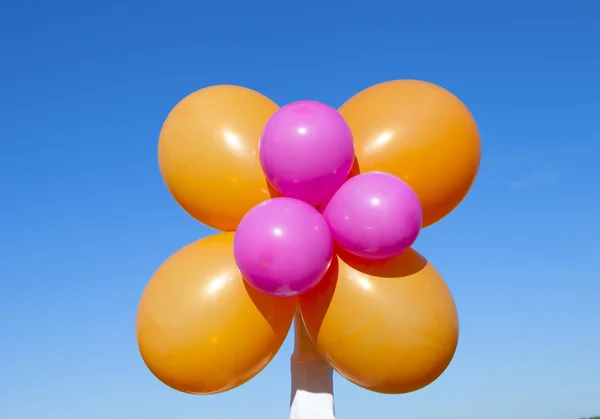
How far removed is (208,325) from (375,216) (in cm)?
131

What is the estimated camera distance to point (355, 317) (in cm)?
467

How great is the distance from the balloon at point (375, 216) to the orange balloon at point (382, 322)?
19 centimetres

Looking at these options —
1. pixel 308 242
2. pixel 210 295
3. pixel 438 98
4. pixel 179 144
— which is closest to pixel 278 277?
pixel 308 242

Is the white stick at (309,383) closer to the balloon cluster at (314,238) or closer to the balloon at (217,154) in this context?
the balloon cluster at (314,238)

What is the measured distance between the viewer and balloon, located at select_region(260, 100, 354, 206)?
4.63 meters

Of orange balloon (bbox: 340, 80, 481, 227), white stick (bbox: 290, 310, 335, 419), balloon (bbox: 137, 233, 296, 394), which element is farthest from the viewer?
white stick (bbox: 290, 310, 335, 419)

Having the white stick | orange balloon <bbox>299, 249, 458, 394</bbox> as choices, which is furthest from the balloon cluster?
the white stick

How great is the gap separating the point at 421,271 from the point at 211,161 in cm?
165

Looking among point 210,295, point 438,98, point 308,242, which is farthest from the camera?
point 438,98

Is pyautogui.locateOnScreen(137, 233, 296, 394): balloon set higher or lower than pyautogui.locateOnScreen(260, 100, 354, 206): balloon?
lower

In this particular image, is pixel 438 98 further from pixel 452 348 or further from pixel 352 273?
pixel 452 348

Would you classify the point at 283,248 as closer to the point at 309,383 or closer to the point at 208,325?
the point at 208,325

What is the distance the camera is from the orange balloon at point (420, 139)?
497 centimetres

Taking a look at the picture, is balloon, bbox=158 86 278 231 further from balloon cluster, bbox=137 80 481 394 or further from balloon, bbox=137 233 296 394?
balloon, bbox=137 233 296 394
